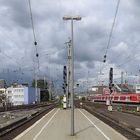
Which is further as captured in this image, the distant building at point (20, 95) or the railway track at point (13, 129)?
the distant building at point (20, 95)

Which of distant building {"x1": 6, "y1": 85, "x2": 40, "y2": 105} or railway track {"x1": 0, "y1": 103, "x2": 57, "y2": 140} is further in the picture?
distant building {"x1": 6, "y1": 85, "x2": 40, "y2": 105}

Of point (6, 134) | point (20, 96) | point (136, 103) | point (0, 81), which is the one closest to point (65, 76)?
point (136, 103)

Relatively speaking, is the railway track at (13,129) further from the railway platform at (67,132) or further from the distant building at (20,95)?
the distant building at (20,95)

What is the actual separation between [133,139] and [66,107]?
55.8m

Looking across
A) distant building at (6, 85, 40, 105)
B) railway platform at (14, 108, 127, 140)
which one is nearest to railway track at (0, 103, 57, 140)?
railway platform at (14, 108, 127, 140)

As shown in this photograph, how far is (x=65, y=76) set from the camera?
8894 centimetres

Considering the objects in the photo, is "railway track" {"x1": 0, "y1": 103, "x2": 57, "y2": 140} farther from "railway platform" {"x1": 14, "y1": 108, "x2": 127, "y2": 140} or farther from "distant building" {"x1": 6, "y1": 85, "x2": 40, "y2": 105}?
"distant building" {"x1": 6, "y1": 85, "x2": 40, "y2": 105}

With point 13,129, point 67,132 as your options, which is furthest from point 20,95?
point 67,132

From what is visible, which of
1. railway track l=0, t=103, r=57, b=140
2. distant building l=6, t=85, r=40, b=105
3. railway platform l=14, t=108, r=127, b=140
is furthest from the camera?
distant building l=6, t=85, r=40, b=105

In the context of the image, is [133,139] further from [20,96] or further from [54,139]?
[20,96]

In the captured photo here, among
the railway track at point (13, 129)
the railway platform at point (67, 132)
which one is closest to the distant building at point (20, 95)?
the railway track at point (13, 129)

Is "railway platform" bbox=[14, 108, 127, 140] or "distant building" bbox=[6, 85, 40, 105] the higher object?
"distant building" bbox=[6, 85, 40, 105]

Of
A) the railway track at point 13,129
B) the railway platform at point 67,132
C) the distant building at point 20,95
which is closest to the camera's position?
the railway platform at point 67,132

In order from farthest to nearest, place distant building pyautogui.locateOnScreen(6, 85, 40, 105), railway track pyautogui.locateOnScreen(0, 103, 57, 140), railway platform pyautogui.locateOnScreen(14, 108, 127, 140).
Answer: distant building pyautogui.locateOnScreen(6, 85, 40, 105) → railway track pyautogui.locateOnScreen(0, 103, 57, 140) → railway platform pyautogui.locateOnScreen(14, 108, 127, 140)
